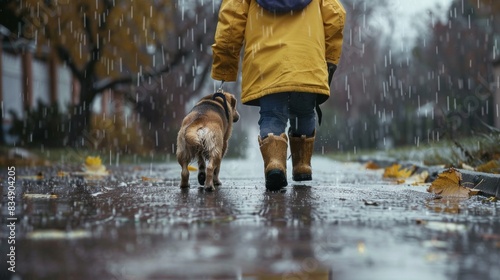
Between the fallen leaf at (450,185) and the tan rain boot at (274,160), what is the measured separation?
123cm

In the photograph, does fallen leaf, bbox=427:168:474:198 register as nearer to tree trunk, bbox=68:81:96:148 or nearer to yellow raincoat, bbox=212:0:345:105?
yellow raincoat, bbox=212:0:345:105

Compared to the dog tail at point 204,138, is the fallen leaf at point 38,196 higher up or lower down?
lower down

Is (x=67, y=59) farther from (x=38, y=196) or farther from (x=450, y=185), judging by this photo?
(x=450, y=185)

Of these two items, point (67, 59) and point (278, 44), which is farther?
point (67, 59)

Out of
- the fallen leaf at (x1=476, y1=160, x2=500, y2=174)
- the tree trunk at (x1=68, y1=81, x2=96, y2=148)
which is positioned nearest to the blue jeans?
the fallen leaf at (x1=476, y1=160, x2=500, y2=174)

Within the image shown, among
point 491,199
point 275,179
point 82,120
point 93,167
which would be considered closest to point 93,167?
point 93,167

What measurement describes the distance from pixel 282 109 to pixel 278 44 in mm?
569

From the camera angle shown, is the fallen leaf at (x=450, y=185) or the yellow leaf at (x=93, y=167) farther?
the yellow leaf at (x=93, y=167)

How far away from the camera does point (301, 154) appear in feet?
22.9

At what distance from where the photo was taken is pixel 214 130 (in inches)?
237

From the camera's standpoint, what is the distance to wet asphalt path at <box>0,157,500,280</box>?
265cm

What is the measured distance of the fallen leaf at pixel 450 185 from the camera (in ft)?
18.4

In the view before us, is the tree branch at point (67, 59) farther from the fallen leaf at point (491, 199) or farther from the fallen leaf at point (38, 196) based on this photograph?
the fallen leaf at point (491, 199)

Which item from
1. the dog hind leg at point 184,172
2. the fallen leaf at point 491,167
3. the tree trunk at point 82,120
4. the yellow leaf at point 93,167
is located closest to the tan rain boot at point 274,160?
the dog hind leg at point 184,172
